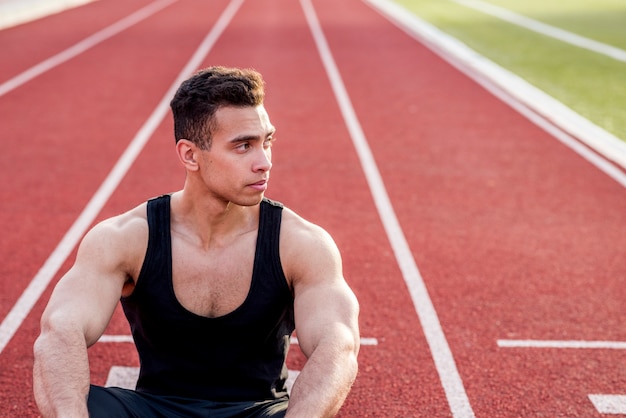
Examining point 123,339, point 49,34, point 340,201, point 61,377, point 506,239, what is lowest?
point 506,239

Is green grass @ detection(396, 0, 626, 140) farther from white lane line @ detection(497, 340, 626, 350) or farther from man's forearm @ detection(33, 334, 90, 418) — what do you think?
man's forearm @ detection(33, 334, 90, 418)

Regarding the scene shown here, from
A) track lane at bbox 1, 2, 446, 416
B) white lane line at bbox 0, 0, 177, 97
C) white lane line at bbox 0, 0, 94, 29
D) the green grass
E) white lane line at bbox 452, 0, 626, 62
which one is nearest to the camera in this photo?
track lane at bbox 1, 2, 446, 416

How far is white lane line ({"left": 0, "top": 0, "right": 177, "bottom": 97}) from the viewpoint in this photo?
12.4m

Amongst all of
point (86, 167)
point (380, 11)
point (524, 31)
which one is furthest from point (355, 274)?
point (380, 11)

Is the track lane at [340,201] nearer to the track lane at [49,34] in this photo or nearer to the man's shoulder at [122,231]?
the man's shoulder at [122,231]

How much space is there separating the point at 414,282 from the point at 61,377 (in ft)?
10.4

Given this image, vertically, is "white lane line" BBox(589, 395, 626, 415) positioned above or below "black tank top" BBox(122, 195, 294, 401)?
below

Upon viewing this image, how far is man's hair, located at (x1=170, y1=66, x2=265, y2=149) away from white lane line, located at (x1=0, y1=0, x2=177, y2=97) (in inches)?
376

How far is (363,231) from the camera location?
20.4ft

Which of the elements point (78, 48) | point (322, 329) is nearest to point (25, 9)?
point (78, 48)

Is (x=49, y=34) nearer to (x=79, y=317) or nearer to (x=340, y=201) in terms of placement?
(x=340, y=201)

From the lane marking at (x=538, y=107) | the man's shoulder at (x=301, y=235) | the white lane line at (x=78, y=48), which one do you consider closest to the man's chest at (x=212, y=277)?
the man's shoulder at (x=301, y=235)

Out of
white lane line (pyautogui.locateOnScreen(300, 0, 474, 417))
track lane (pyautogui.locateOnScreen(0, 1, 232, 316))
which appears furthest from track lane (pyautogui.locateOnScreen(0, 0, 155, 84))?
white lane line (pyautogui.locateOnScreen(300, 0, 474, 417))

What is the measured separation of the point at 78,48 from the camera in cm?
1617
